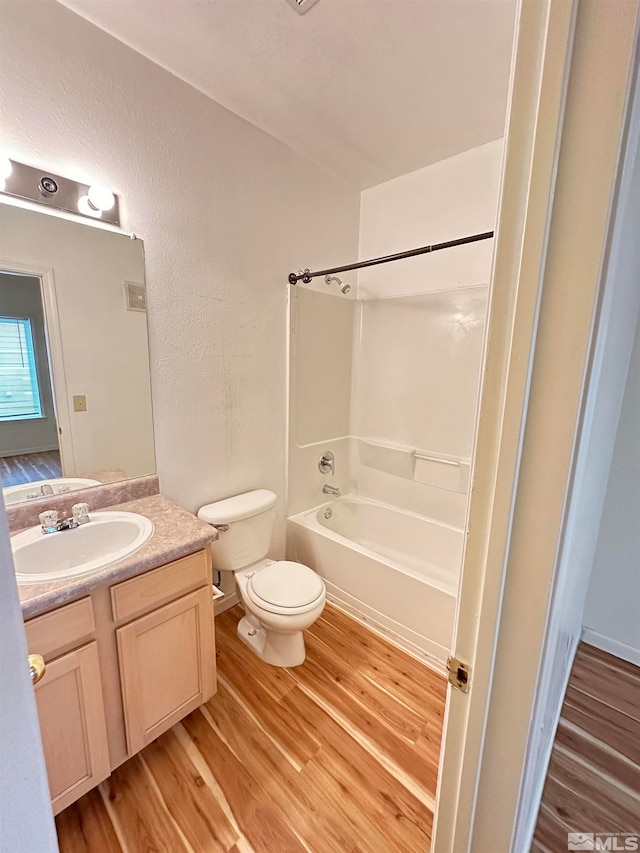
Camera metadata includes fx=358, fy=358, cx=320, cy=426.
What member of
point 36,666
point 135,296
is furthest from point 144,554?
point 135,296

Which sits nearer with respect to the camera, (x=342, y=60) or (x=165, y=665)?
(x=165, y=665)

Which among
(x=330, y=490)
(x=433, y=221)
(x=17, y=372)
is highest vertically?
(x=433, y=221)

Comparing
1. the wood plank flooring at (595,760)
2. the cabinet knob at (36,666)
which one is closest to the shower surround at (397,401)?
the wood plank flooring at (595,760)

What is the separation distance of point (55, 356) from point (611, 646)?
3028 mm

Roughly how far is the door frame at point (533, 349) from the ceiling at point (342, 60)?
1.25 meters

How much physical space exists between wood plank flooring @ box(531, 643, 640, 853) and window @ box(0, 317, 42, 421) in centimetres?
229

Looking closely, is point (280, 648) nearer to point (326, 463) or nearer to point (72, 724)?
point (72, 724)

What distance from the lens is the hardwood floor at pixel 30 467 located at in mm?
1328

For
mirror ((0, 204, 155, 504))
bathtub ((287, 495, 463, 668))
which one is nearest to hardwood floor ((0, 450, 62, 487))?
mirror ((0, 204, 155, 504))

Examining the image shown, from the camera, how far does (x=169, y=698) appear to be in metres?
1.34

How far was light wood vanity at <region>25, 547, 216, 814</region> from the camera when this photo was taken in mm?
1040

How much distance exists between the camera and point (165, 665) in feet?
4.31

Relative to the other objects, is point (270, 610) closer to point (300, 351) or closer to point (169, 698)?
point (169, 698)

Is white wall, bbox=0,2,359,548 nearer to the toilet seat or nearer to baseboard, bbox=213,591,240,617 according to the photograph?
the toilet seat
